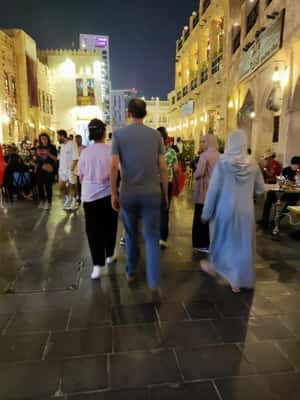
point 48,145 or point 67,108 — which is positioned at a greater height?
point 67,108

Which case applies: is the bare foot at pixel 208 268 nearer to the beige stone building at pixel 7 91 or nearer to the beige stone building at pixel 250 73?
the beige stone building at pixel 250 73

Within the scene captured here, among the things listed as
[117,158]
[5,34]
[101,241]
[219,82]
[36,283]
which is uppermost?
[5,34]

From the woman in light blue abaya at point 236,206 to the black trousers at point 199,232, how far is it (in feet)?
3.67

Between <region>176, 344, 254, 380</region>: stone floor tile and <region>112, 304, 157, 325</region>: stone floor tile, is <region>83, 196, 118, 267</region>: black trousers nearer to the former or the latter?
<region>112, 304, 157, 325</region>: stone floor tile

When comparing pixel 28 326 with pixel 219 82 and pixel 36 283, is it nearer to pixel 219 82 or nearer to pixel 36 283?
pixel 36 283

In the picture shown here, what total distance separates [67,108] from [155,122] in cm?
2556

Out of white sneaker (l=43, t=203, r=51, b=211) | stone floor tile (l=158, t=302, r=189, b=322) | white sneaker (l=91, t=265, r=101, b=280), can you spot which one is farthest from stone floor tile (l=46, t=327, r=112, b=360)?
white sneaker (l=43, t=203, r=51, b=211)

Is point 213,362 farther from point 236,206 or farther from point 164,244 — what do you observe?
point 164,244

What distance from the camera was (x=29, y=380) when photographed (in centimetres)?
187

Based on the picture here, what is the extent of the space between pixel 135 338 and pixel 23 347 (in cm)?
81

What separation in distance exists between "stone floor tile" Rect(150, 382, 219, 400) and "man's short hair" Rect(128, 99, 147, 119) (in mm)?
2098

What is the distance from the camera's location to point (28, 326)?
243 cm

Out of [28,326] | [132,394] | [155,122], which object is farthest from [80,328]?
[155,122]

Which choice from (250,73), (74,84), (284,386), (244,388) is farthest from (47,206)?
(74,84)
